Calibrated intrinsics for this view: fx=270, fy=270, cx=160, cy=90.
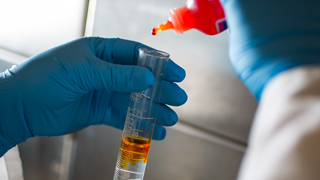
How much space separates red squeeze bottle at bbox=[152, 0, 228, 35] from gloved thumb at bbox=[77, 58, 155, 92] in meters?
0.16

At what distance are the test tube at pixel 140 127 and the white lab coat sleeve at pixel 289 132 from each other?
381mm

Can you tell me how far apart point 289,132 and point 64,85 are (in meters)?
0.71

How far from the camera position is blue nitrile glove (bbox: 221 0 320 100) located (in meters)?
0.49

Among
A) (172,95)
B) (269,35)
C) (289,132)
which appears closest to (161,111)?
(172,95)

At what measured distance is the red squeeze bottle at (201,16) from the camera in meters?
0.67

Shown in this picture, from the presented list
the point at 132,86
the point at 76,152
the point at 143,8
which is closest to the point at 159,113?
the point at 132,86

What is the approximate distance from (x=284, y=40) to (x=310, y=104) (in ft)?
0.71

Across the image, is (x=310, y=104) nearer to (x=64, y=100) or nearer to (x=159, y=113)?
(x=159, y=113)

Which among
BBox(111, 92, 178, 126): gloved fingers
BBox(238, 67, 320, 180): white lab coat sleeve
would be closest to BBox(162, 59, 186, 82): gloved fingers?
BBox(111, 92, 178, 126): gloved fingers

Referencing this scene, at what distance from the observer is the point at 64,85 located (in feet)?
2.82

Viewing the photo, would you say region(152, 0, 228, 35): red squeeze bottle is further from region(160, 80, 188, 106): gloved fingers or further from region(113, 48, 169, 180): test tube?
region(160, 80, 188, 106): gloved fingers

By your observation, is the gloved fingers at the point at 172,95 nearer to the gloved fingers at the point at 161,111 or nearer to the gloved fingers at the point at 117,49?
the gloved fingers at the point at 161,111

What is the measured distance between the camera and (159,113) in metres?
0.87

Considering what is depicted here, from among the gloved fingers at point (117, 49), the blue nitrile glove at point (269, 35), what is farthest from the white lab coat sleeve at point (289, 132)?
the gloved fingers at point (117, 49)
